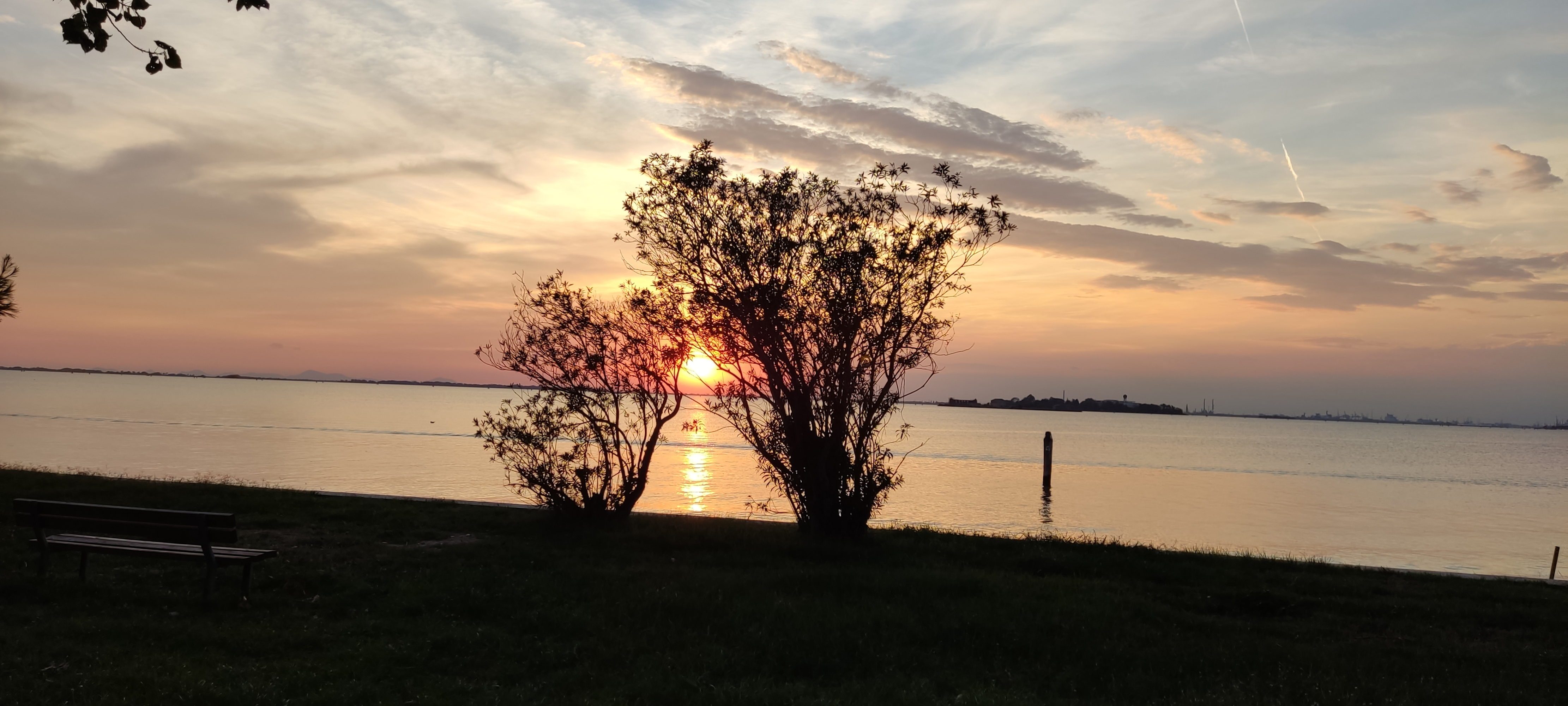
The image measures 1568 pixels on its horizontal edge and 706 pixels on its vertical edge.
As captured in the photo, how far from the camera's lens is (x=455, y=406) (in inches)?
6452

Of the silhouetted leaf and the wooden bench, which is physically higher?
the silhouetted leaf

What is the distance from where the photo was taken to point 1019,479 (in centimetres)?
5756

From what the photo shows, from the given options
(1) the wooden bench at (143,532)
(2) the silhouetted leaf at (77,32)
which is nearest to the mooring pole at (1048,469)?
(1) the wooden bench at (143,532)

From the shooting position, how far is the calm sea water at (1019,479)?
115 ft

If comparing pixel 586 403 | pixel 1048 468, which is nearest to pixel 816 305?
pixel 586 403

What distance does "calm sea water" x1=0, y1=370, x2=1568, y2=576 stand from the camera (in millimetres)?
34969

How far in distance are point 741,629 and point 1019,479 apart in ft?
163

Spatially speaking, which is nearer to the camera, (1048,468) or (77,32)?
(77,32)

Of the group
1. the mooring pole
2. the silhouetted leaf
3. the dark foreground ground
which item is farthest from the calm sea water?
the silhouetted leaf

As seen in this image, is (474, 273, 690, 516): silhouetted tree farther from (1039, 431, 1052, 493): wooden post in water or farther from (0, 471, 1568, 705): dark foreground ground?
(1039, 431, 1052, 493): wooden post in water

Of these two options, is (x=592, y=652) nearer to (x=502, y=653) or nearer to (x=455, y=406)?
(x=502, y=653)

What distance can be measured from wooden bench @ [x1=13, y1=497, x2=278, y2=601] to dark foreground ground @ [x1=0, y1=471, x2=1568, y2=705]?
1.49 feet

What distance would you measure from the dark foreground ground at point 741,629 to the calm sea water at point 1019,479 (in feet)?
24.9

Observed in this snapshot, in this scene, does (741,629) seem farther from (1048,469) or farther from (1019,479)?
(1019,479)
